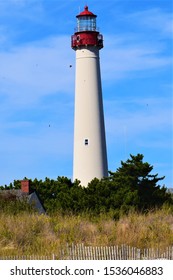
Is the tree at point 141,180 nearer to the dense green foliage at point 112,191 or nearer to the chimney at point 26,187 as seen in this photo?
the dense green foliage at point 112,191

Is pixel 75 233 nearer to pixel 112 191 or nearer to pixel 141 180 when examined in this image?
pixel 112 191

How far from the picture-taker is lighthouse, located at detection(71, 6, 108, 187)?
45.6 m

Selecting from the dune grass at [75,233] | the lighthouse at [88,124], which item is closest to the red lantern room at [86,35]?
the lighthouse at [88,124]

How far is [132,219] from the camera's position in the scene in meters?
18.9

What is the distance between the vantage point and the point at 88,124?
150 feet

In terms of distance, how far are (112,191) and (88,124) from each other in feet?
24.9

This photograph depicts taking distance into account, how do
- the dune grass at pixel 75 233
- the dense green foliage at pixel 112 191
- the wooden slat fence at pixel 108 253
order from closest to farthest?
1. the wooden slat fence at pixel 108 253
2. the dune grass at pixel 75 233
3. the dense green foliage at pixel 112 191

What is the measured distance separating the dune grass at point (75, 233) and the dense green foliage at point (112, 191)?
15.3m

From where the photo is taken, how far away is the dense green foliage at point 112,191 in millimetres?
37781

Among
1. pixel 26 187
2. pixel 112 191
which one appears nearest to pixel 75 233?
pixel 112 191

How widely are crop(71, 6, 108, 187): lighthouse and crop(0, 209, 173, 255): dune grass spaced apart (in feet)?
86.5
